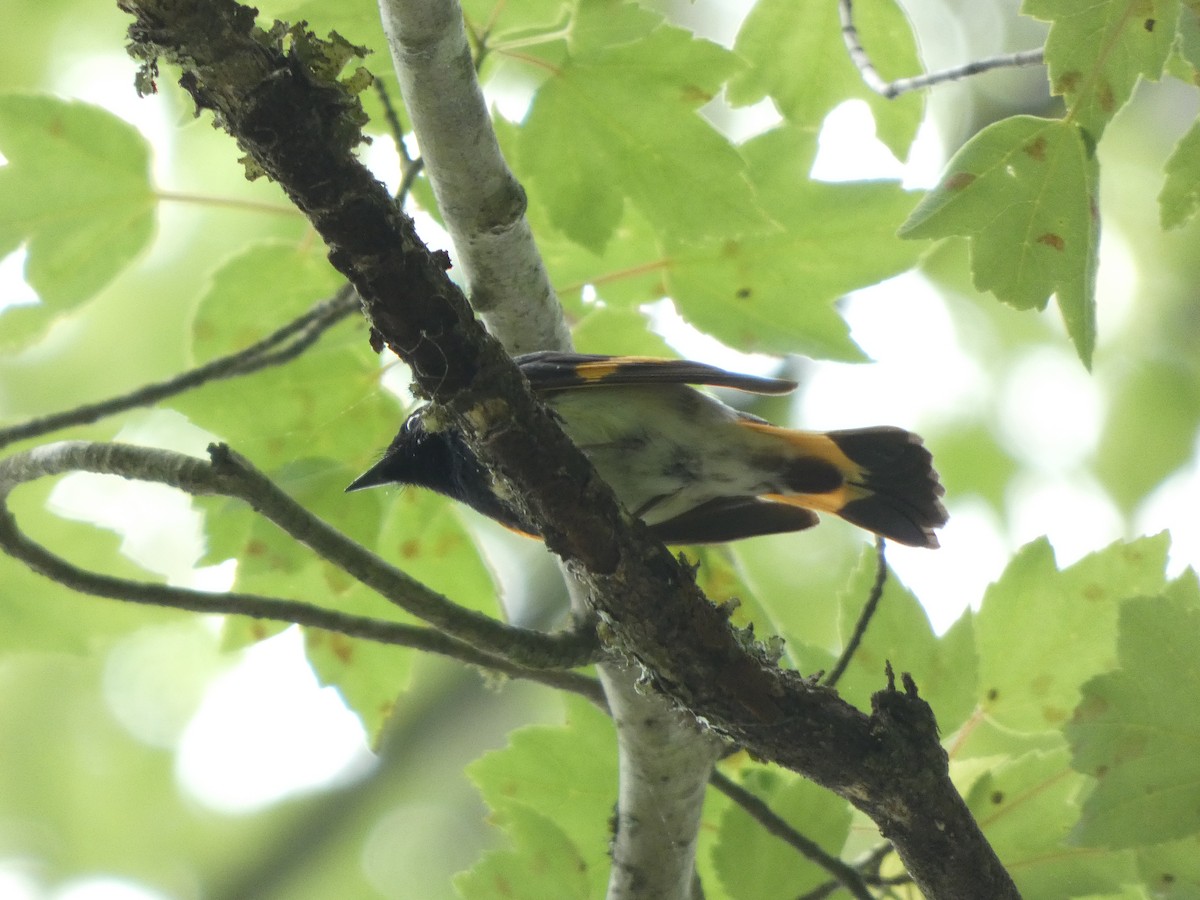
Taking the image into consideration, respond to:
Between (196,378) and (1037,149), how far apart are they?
5.12 ft

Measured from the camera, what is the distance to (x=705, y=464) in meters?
2.89

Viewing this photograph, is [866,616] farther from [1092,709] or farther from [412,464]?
[412,464]

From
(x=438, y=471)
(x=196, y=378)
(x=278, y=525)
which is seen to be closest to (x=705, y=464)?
(x=438, y=471)

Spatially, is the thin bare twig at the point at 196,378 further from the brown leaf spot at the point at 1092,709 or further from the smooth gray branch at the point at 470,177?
the brown leaf spot at the point at 1092,709

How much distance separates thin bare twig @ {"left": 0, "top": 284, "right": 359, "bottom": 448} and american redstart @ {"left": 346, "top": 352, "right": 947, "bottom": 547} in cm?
37

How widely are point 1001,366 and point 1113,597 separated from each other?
465 centimetres

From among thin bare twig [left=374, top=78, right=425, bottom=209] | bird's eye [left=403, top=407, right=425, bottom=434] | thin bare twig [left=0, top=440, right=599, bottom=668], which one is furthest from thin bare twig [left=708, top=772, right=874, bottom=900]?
Answer: thin bare twig [left=374, top=78, right=425, bottom=209]

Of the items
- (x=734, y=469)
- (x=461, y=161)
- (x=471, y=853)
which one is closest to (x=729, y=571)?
(x=734, y=469)

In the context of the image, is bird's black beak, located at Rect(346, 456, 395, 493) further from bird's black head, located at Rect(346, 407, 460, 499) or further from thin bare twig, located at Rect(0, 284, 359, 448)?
thin bare twig, located at Rect(0, 284, 359, 448)

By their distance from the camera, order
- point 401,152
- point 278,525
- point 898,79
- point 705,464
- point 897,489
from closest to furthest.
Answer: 1. point 278,525
2. point 401,152
3. point 898,79
4. point 705,464
5. point 897,489

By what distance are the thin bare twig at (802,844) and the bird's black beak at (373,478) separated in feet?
3.14

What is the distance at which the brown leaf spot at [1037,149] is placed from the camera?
1.52 metres

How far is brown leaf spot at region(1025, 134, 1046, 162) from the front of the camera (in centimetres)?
152

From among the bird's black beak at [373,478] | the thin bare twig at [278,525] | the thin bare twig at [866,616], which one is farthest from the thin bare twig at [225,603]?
the thin bare twig at [866,616]
